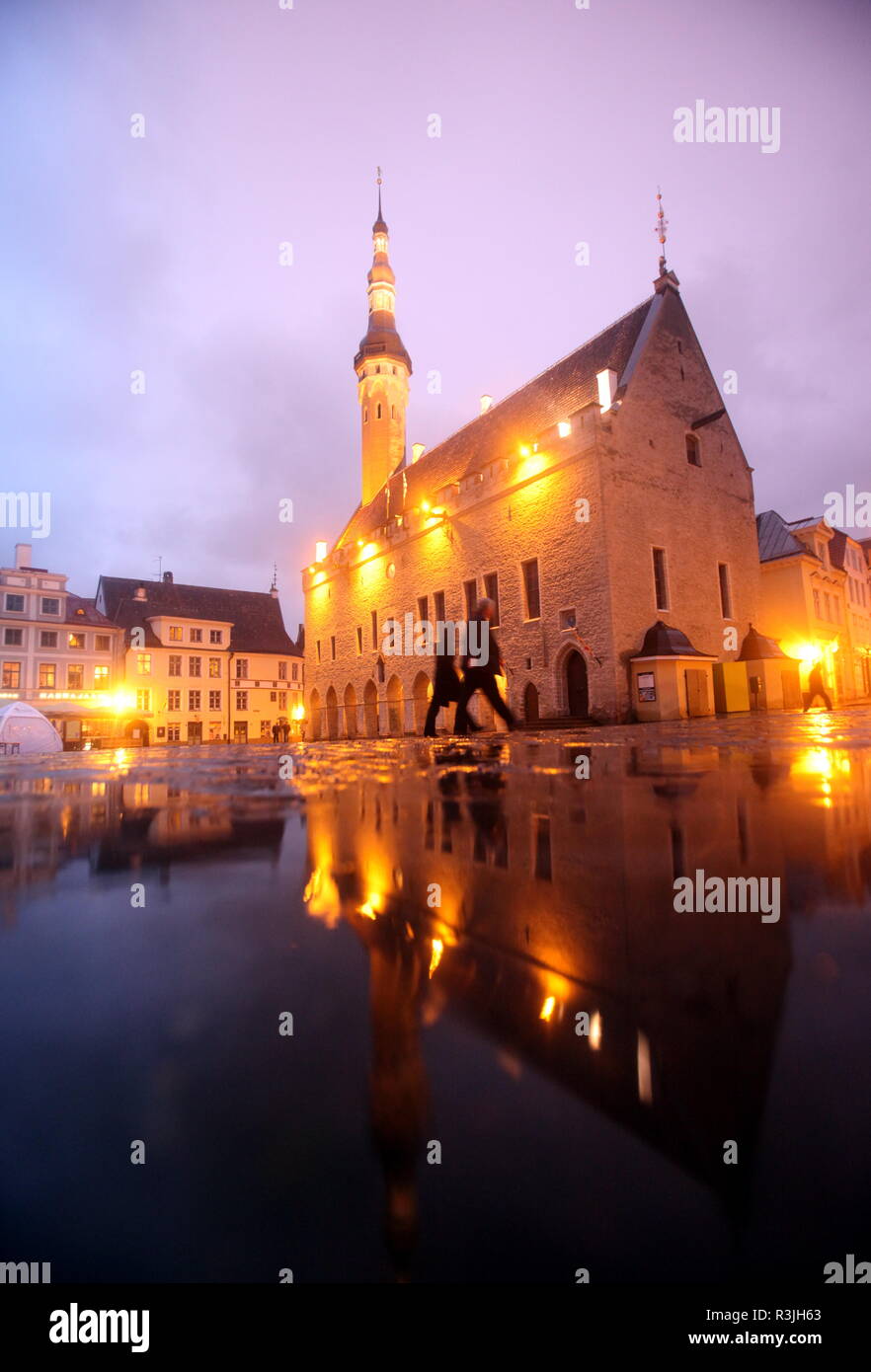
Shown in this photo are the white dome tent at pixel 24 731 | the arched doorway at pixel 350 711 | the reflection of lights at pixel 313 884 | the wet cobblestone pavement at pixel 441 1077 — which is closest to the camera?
the wet cobblestone pavement at pixel 441 1077

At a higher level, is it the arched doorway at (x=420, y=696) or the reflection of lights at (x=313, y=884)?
the arched doorway at (x=420, y=696)

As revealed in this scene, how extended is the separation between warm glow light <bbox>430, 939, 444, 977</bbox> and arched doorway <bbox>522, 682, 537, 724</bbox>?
25.3 metres

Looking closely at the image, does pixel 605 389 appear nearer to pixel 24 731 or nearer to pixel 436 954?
pixel 24 731

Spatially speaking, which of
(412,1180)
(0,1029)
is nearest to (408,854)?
(0,1029)

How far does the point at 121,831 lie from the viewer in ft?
7.13

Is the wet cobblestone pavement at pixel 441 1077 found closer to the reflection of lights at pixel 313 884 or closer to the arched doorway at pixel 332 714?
the reflection of lights at pixel 313 884

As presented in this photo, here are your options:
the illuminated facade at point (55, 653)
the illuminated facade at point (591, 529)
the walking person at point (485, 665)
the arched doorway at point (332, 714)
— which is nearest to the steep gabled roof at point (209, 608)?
the illuminated facade at point (55, 653)

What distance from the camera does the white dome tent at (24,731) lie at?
20.7m

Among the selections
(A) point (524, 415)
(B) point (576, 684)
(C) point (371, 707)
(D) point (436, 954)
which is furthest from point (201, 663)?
(D) point (436, 954)

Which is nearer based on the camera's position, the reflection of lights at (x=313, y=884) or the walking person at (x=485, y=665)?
the reflection of lights at (x=313, y=884)

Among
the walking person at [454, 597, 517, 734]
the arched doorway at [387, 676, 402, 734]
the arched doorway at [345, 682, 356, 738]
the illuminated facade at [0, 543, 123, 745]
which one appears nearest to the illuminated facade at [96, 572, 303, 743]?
the illuminated facade at [0, 543, 123, 745]

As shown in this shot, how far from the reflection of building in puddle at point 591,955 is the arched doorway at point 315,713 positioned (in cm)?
4168
